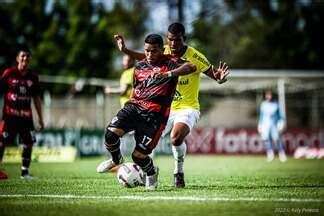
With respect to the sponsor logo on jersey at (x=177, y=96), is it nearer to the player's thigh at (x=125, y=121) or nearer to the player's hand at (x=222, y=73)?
the player's hand at (x=222, y=73)

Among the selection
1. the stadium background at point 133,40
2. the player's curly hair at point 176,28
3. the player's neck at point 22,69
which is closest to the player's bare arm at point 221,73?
the player's curly hair at point 176,28

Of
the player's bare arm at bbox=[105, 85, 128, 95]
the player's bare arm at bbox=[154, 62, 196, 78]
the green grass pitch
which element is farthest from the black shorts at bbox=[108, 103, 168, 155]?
the player's bare arm at bbox=[105, 85, 128, 95]

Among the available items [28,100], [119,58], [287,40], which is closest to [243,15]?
[287,40]

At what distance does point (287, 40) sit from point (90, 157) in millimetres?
37685

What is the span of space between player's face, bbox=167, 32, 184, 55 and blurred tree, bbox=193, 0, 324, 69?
48434 millimetres

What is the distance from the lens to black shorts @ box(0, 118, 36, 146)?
1343 centimetres

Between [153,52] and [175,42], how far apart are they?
1.06 meters

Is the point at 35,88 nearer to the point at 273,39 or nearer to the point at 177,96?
the point at 177,96

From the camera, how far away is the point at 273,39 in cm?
6184

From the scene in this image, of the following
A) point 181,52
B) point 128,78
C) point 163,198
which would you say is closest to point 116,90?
point 128,78

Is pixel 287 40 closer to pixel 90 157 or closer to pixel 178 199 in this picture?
pixel 90 157

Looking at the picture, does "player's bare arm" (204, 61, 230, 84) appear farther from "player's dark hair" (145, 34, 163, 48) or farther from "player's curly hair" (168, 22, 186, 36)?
"player's dark hair" (145, 34, 163, 48)

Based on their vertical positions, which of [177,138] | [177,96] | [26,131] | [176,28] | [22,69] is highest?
[176,28]

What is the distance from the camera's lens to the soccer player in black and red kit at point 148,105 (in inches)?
397
